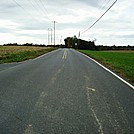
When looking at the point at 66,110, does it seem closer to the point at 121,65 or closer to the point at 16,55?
the point at 121,65

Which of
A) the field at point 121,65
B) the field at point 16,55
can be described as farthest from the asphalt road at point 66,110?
the field at point 16,55

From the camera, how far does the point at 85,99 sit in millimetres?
7730

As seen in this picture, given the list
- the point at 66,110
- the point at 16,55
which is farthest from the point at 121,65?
the point at 16,55

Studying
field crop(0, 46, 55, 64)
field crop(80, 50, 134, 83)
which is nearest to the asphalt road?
field crop(80, 50, 134, 83)

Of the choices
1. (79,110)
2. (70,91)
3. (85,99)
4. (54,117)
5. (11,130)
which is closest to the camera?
(11,130)

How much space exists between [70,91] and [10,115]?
332cm

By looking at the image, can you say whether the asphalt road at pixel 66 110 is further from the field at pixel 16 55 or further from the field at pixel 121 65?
the field at pixel 16 55

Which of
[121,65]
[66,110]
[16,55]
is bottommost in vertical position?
[16,55]

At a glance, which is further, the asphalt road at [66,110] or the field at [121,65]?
the field at [121,65]

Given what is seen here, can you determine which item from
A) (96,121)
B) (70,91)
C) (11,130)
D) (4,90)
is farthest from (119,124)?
(4,90)

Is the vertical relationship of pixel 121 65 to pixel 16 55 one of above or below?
above

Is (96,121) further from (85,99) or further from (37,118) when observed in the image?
(85,99)

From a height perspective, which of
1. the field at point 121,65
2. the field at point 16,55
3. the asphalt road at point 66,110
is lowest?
the field at point 16,55

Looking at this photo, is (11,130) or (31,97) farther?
(31,97)
